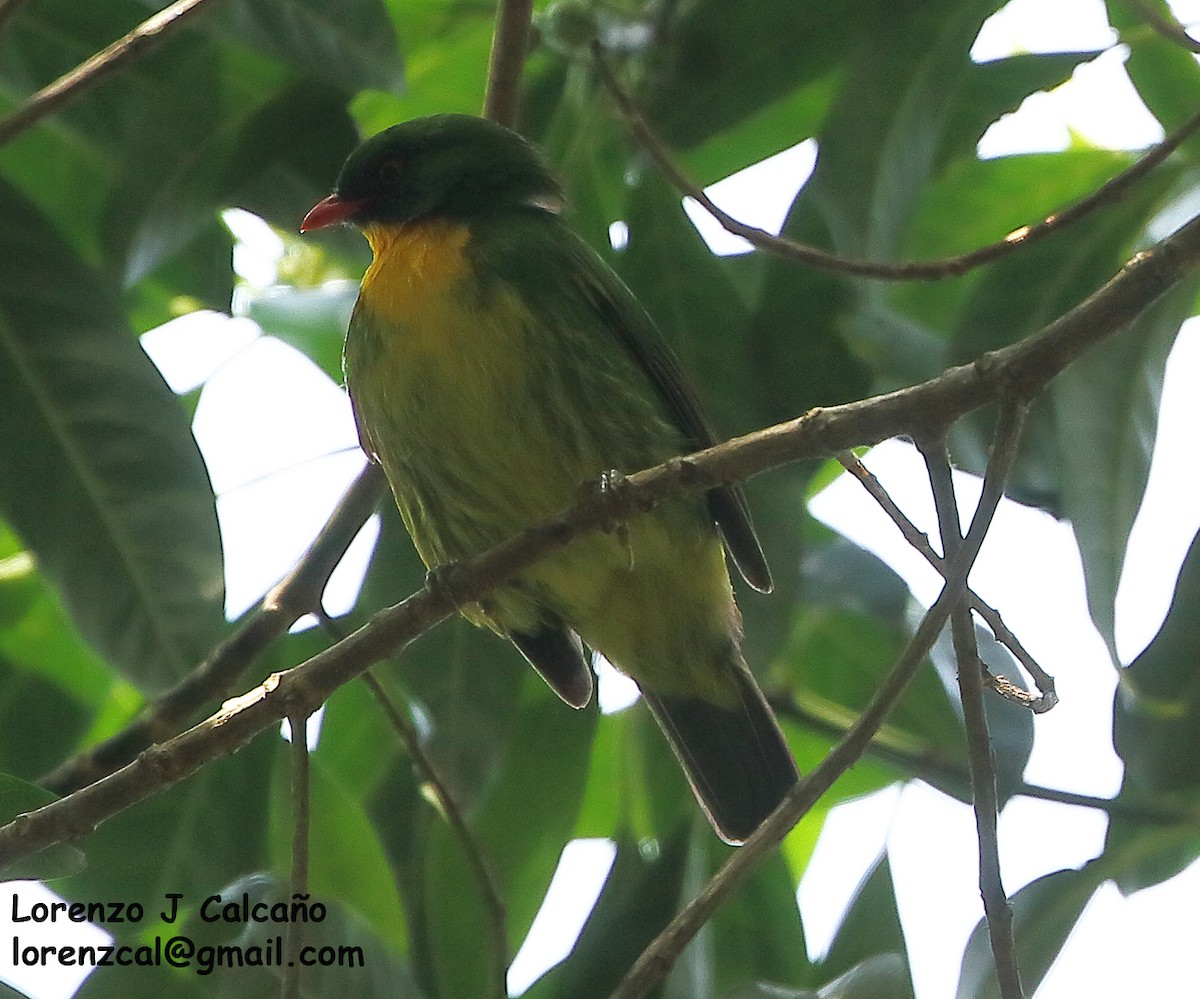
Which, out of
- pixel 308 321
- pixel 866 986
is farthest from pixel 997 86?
pixel 866 986

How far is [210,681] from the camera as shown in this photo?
9.66 feet

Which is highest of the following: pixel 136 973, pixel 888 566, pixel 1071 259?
pixel 1071 259

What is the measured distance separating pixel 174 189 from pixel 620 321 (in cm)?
91

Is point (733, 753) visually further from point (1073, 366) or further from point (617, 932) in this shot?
point (1073, 366)

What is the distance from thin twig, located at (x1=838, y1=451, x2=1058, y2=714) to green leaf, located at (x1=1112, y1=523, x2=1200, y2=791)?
53cm

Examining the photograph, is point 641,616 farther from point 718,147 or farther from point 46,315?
point 46,315

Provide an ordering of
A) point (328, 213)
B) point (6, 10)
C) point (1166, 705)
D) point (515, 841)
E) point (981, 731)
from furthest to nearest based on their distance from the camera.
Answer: point (328, 213) → point (515, 841) → point (1166, 705) → point (6, 10) → point (981, 731)

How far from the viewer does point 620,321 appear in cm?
325

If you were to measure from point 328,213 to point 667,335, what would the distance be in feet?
2.63

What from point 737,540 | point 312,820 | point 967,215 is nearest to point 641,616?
point 737,540

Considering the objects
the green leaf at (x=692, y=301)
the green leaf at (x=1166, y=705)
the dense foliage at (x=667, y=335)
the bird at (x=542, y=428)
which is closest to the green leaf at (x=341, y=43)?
the dense foliage at (x=667, y=335)

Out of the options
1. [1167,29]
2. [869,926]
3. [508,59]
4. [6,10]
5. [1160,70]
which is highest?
[508,59]

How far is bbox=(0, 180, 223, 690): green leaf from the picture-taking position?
299 cm

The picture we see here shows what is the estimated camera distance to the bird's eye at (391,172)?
3.52m
